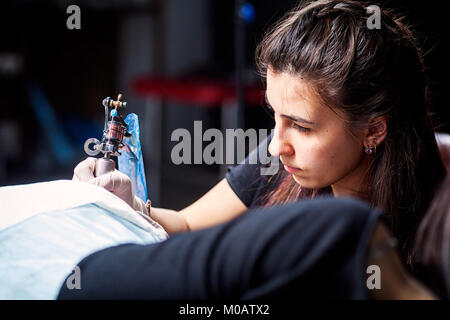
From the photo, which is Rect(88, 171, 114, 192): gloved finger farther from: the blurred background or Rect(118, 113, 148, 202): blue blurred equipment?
the blurred background

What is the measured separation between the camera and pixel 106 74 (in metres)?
3.60

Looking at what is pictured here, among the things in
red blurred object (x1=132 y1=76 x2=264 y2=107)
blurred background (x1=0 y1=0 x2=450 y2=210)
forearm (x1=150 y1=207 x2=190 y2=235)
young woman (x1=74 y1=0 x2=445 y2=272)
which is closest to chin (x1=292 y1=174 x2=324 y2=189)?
young woman (x1=74 y1=0 x2=445 y2=272)

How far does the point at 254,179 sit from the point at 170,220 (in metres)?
0.19

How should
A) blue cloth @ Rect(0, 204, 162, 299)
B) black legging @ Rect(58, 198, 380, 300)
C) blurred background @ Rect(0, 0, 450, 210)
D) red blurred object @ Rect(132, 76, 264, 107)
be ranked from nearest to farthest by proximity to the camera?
black legging @ Rect(58, 198, 380, 300) → blue cloth @ Rect(0, 204, 162, 299) → red blurred object @ Rect(132, 76, 264, 107) → blurred background @ Rect(0, 0, 450, 210)

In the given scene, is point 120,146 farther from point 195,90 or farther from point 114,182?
point 195,90

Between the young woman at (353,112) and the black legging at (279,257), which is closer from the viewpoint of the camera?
the black legging at (279,257)

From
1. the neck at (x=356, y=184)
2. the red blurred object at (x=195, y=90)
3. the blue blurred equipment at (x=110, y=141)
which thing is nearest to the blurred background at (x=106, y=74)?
the red blurred object at (x=195, y=90)

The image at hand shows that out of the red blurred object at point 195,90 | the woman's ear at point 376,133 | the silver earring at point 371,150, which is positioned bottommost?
the silver earring at point 371,150

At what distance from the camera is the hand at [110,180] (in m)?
0.83

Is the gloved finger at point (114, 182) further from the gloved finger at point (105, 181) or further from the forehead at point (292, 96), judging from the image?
the forehead at point (292, 96)

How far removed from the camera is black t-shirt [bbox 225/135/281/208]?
1.13 m

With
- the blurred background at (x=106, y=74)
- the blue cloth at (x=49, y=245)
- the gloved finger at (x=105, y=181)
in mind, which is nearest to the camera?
the blue cloth at (x=49, y=245)
